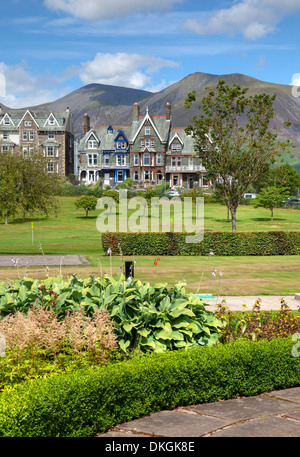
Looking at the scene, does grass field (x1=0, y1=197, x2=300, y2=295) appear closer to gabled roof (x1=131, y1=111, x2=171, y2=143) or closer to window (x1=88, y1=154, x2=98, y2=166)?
gabled roof (x1=131, y1=111, x2=171, y2=143)

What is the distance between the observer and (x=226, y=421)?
644 cm

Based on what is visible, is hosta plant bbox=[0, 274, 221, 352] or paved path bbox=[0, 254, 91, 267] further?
paved path bbox=[0, 254, 91, 267]

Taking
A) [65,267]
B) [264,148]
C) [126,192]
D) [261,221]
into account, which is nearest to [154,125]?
[126,192]

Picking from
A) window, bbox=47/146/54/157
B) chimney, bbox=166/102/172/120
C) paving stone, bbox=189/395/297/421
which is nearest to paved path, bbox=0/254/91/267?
paving stone, bbox=189/395/297/421

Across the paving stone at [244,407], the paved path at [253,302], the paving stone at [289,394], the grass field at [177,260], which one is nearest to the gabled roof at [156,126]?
the grass field at [177,260]

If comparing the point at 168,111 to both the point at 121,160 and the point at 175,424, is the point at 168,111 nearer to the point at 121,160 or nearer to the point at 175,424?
the point at 121,160

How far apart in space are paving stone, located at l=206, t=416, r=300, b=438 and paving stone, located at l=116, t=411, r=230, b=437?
0.18 meters

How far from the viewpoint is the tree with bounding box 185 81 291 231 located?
41656 mm

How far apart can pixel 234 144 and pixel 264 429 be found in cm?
3776

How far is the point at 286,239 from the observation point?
3112 cm

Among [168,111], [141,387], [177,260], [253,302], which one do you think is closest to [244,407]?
[141,387]

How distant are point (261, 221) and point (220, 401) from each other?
45723 millimetres

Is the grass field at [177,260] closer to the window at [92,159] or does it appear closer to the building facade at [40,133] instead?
the building facade at [40,133]
